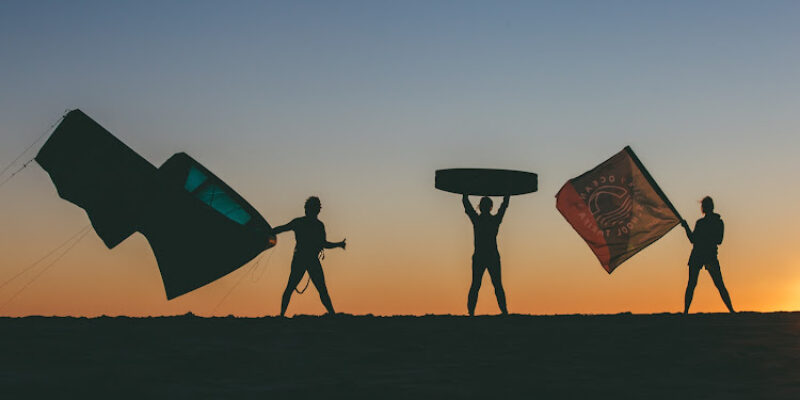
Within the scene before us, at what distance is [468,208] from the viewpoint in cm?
1263

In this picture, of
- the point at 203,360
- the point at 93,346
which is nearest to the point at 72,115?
the point at 93,346

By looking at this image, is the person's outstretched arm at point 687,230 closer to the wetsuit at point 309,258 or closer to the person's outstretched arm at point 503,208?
the person's outstretched arm at point 503,208

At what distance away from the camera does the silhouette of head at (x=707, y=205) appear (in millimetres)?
13234

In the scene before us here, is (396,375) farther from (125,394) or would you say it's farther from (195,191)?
(195,191)

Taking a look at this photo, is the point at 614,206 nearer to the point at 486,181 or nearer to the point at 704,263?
the point at 704,263

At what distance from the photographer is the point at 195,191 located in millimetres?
13656

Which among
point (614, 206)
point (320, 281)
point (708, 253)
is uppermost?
point (614, 206)

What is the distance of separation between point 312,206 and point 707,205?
5.57m

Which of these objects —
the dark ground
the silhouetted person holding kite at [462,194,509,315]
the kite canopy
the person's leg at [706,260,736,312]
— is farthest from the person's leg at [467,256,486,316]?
the person's leg at [706,260,736,312]

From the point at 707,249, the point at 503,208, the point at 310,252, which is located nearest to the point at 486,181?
the point at 503,208

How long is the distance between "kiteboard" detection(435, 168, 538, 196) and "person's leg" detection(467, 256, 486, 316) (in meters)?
1.18

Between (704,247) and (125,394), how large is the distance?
9.44 m

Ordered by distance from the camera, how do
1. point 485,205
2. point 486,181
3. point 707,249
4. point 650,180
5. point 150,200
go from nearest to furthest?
1. point 485,205
2. point 707,249
3. point 150,200
4. point 486,181
5. point 650,180

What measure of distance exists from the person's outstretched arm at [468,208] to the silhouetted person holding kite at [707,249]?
329 cm
